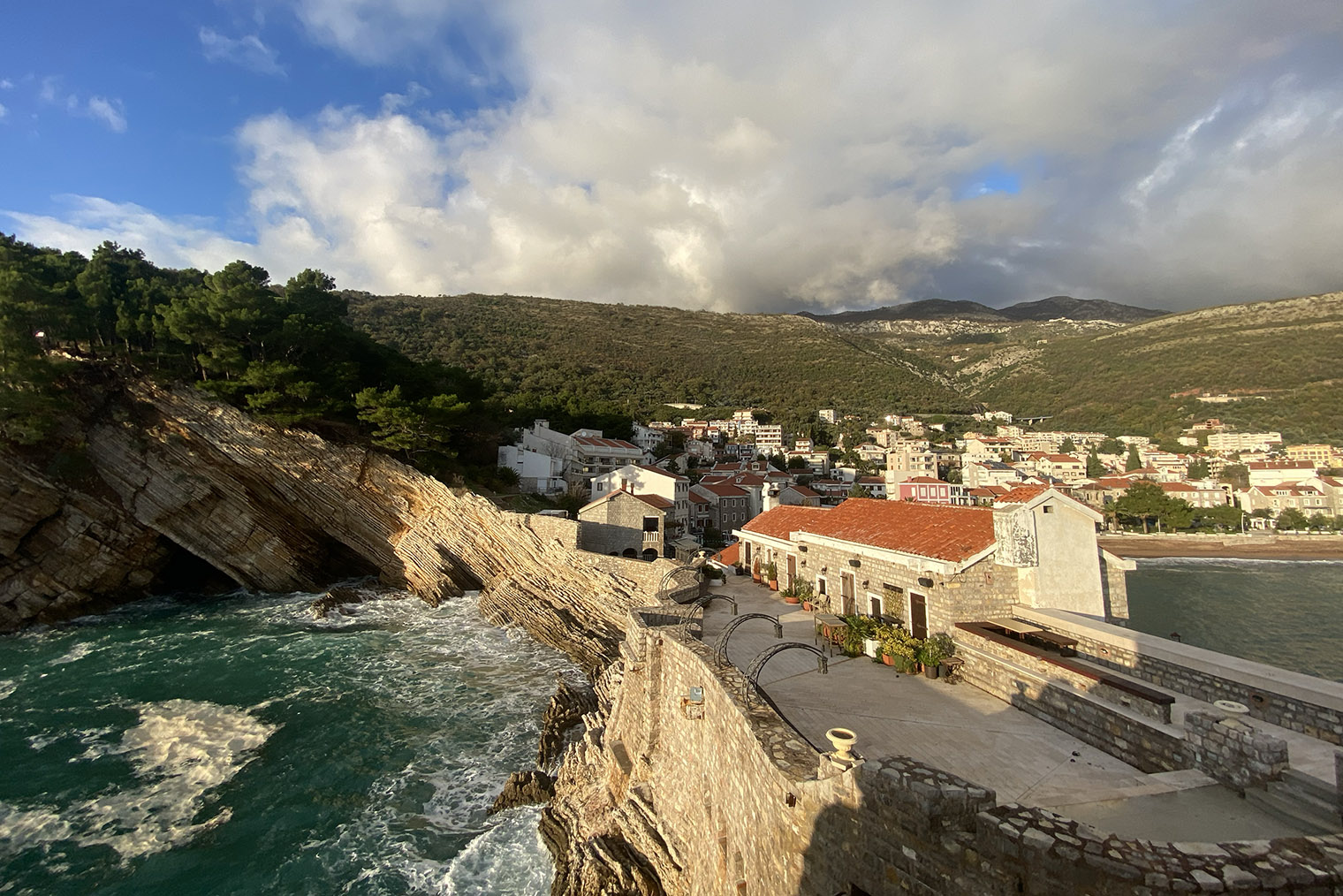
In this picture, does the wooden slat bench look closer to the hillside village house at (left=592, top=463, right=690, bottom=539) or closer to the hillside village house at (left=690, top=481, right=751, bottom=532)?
the hillside village house at (left=592, top=463, right=690, bottom=539)

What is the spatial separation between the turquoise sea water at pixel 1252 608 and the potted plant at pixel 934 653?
23631 millimetres

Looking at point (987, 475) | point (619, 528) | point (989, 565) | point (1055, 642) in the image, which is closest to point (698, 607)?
point (989, 565)

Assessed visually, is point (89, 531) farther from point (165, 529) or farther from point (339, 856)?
point (339, 856)

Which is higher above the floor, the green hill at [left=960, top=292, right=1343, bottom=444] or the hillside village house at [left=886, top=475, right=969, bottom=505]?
the green hill at [left=960, top=292, right=1343, bottom=444]

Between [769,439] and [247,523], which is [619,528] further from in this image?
[769,439]

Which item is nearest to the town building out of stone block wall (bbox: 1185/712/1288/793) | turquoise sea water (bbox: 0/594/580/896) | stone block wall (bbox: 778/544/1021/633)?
turquoise sea water (bbox: 0/594/580/896)

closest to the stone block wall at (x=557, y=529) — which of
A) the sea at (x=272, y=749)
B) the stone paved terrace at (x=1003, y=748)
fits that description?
the sea at (x=272, y=749)

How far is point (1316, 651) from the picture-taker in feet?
81.2

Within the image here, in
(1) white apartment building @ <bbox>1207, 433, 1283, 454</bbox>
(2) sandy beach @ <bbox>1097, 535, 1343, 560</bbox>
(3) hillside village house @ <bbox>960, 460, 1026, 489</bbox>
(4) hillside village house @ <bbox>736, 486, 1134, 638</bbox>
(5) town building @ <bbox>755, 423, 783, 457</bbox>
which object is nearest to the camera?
(4) hillside village house @ <bbox>736, 486, 1134, 638</bbox>

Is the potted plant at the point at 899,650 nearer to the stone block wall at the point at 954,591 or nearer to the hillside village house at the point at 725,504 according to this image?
the stone block wall at the point at 954,591

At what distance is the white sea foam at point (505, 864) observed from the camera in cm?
905

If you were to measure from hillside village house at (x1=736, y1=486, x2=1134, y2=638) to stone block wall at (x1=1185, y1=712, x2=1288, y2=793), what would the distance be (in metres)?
4.39

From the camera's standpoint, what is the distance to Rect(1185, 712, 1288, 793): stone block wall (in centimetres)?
486

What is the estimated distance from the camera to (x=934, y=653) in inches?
356
